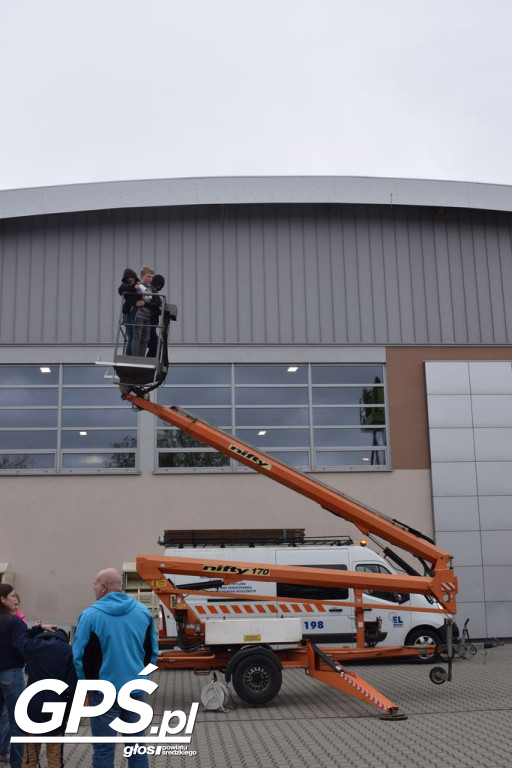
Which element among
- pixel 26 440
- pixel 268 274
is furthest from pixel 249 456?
pixel 268 274

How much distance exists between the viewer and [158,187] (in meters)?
19.7

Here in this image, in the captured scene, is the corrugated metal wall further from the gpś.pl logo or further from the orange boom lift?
the gpś.pl logo

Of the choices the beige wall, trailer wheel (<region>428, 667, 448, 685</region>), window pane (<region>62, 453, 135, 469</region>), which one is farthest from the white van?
window pane (<region>62, 453, 135, 469</region>)

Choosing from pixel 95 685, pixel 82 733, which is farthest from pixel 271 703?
pixel 95 685

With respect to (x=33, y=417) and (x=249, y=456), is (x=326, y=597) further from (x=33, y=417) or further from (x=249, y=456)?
(x=33, y=417)

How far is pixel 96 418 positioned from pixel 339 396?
5.51 meters

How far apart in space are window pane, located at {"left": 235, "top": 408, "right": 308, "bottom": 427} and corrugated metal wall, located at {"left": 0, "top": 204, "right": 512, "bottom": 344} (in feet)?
5.26

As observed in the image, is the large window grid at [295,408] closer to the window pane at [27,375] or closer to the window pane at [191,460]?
the window pane at [191,460]

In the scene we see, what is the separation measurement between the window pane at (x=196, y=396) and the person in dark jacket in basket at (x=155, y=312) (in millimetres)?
7723

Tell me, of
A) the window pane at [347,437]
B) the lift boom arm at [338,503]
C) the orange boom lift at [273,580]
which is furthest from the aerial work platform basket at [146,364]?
the window pane at [347,437]

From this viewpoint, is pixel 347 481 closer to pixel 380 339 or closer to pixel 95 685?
pixel 380 339

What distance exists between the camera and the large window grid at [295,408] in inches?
758

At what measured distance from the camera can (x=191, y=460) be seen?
18.9m

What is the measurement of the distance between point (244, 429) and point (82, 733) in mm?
9954
